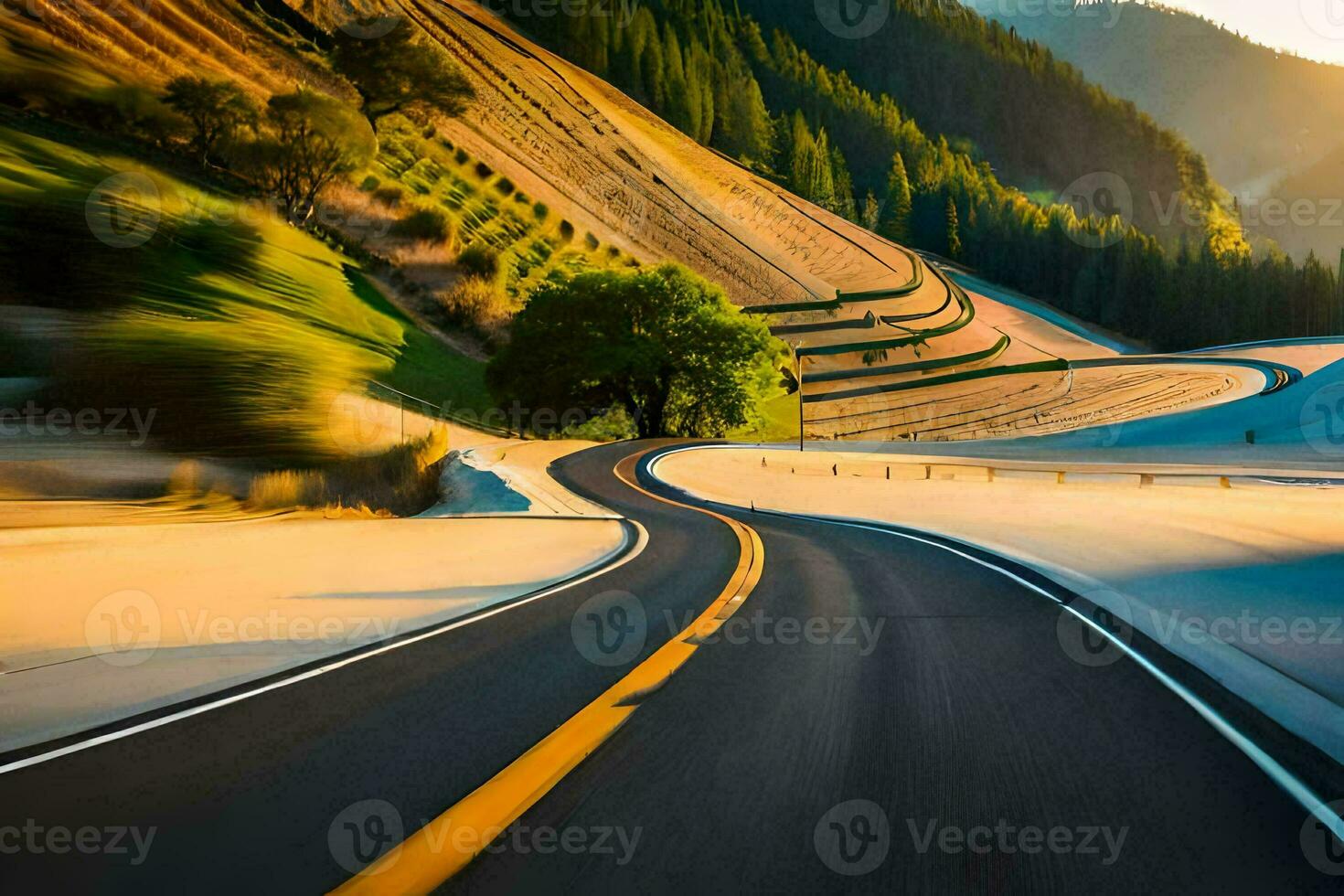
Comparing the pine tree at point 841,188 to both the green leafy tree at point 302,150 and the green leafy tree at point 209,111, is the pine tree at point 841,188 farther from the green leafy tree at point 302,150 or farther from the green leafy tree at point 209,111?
the green leafy tree at point 209,111

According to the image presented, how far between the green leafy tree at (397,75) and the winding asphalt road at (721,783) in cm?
7254

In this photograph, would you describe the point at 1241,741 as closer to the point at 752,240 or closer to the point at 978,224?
the point at 752,240

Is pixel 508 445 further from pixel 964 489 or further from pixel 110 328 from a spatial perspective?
pixel 964 489

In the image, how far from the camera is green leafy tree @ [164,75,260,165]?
52.9 meters

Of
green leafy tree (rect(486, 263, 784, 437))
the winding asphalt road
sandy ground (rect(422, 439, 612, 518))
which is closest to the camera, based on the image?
the winding asphalt road

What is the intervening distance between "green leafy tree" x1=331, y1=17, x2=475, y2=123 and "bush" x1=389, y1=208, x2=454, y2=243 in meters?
13.5

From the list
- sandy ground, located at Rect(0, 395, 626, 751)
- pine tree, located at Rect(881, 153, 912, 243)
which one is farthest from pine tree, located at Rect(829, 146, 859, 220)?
sandy ground, located at Rect(0, 395, 626, 751)

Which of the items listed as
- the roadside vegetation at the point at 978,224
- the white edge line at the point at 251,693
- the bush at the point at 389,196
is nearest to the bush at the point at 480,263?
the bush at the point at 389,196

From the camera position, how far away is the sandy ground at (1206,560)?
5.30m

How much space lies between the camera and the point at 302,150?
181ft

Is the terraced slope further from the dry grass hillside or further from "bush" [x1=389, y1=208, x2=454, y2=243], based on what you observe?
"bush" [x1=389, y1=208, x2=454, y2=243]

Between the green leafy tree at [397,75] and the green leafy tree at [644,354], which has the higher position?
the green leafy tree at [397,75]

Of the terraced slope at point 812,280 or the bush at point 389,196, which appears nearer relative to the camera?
the bush at point 389,196

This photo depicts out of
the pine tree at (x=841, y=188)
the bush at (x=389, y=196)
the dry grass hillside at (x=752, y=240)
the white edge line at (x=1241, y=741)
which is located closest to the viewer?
the white edge line at (x=1241, y=741)
